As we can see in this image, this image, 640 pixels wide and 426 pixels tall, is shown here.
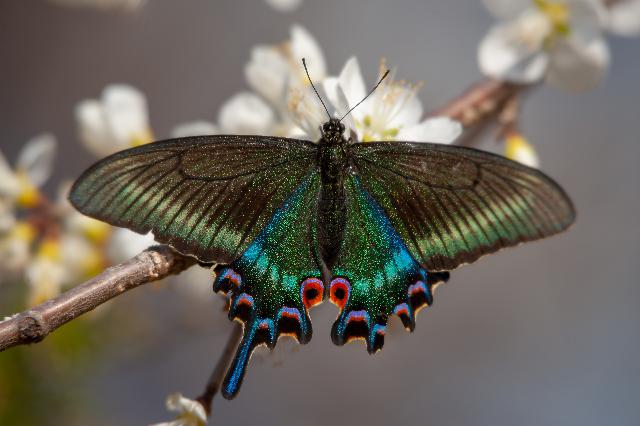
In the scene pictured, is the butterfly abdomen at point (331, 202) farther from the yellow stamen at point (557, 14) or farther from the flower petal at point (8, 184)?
the flower petal at point (8, 184)

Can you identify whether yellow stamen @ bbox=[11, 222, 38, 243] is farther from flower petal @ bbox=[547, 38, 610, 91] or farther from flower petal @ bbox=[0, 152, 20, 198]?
flower petal @ bbox=[547, 38, 610, 91]

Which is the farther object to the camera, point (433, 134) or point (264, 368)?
point (264, 368)

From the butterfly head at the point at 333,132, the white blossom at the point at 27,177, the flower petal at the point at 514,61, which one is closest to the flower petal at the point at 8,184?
the white blossom at the point at 27,177

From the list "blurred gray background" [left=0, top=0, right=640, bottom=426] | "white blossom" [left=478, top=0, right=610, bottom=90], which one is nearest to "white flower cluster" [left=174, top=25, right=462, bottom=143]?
"white blossom" [left=478, top=0, right=610, bottom=90]

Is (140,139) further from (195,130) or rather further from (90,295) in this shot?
(90,295)

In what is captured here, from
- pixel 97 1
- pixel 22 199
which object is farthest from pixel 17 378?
pixel 97 1

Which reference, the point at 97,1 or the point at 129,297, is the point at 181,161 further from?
the point at 129,297
